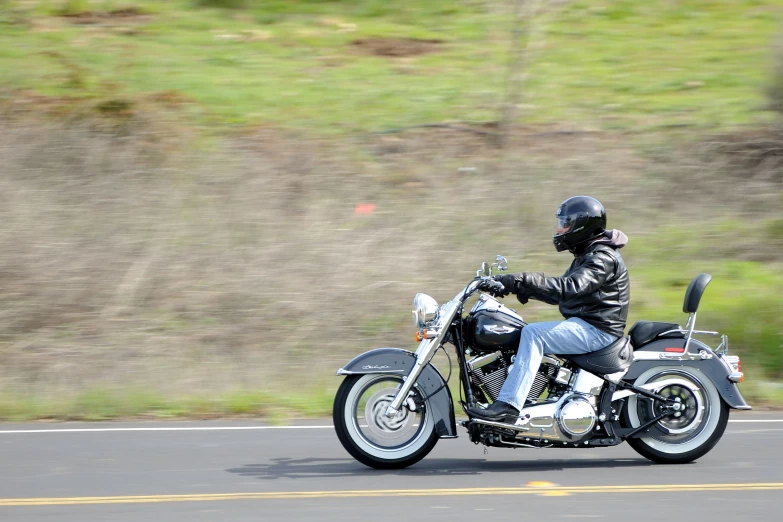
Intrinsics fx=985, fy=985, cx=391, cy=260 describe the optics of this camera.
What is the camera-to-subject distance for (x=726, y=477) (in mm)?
6434

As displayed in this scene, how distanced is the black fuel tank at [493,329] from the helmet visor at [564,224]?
0.68m

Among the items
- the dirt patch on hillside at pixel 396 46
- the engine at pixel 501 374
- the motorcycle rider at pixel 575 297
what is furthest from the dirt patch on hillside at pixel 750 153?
the engine at pixel 501 374


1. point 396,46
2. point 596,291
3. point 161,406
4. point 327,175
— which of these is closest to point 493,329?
point 596,291

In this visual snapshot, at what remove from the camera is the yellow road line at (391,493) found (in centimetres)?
594

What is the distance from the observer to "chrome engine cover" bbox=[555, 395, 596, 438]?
6449mm

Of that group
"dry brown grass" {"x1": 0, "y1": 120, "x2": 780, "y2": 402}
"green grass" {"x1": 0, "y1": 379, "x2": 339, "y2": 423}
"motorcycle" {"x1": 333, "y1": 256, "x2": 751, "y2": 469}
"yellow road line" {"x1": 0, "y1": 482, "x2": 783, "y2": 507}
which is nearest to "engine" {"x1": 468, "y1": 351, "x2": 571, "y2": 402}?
"motorcycle" {"x1": 333, "y1": 256, "x2": 751, "y2": 469}

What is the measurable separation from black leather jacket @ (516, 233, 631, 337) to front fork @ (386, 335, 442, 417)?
0.67 m

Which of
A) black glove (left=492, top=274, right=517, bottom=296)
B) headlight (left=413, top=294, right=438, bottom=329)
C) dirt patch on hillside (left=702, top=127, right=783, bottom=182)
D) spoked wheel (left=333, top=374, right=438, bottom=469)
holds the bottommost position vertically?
spoked wheel (left=333, top=374, right=438, bottom=469)

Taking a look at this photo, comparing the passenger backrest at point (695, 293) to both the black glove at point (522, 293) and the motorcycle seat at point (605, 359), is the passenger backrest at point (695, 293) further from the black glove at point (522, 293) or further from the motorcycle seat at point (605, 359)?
the black glove at point (522, 293)

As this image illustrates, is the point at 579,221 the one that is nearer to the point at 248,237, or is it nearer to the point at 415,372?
the point at 415,372

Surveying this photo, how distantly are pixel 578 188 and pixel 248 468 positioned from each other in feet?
28.6

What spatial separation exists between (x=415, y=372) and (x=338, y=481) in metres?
0.87

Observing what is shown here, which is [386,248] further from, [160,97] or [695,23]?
[695,23]

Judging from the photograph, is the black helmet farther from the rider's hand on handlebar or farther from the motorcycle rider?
the rider's hand on handlebar
